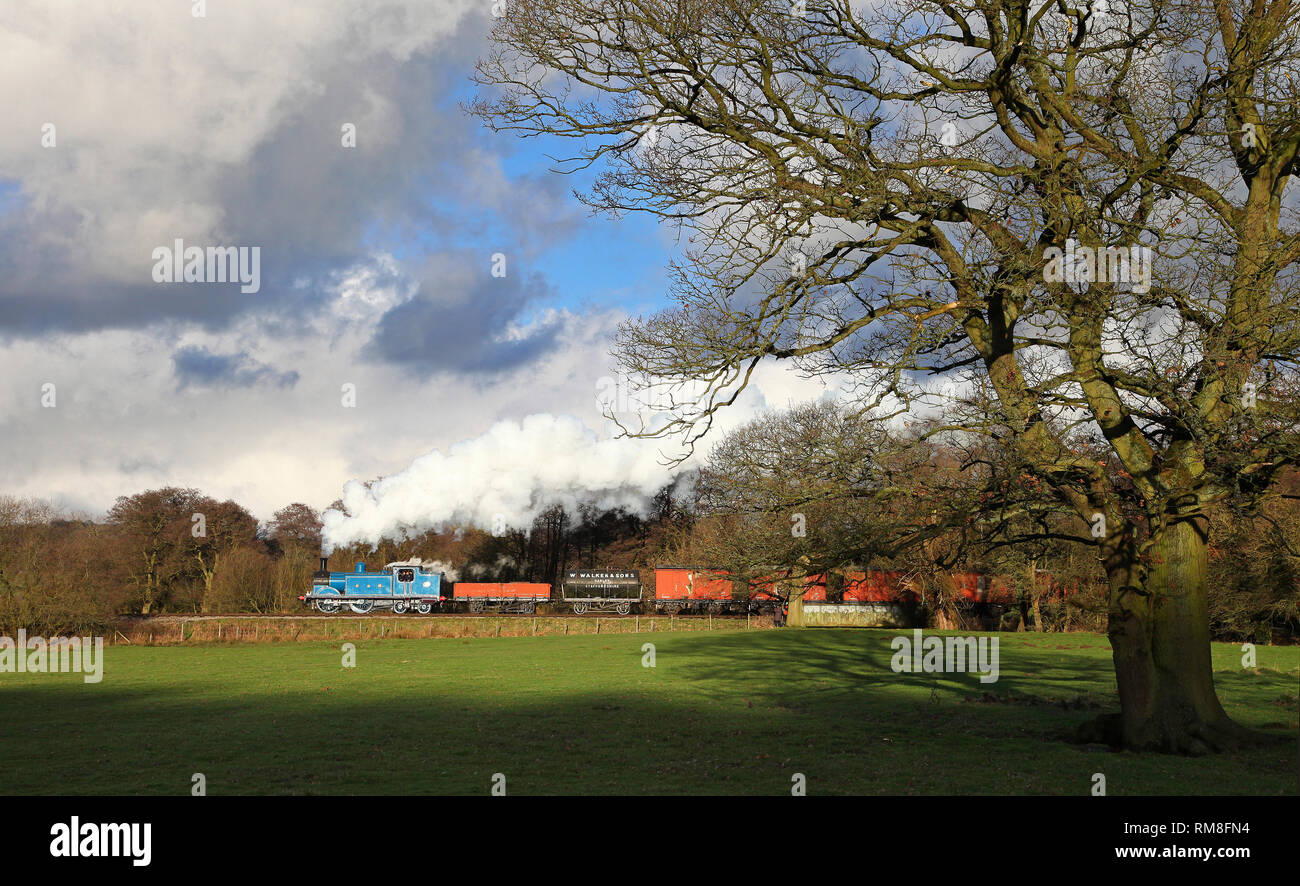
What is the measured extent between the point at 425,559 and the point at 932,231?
55.2 meters

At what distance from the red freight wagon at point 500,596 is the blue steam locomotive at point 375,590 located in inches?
93.8

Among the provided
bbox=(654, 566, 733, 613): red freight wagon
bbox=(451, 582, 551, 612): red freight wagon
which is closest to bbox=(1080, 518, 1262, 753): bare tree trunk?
bbox=(654, 566, 733, 613): red freight wagon

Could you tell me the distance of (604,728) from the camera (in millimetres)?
16016

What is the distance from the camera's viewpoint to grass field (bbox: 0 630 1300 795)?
1117 centimetres

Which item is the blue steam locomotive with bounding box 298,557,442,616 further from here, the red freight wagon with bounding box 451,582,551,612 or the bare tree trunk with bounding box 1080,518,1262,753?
the bare tree trunk with bounding box 1080,518,1262,753

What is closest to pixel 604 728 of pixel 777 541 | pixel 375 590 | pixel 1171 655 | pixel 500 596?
pixel 777 541

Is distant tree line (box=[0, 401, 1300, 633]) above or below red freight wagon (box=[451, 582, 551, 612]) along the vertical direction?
above

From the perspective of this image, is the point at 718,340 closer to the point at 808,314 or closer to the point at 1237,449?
the point at 808,314

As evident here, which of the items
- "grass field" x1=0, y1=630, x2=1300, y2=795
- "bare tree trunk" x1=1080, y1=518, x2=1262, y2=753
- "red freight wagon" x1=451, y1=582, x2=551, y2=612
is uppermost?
"bare tree trunk" x1=1080, y1=518, x2=1262, y2=753

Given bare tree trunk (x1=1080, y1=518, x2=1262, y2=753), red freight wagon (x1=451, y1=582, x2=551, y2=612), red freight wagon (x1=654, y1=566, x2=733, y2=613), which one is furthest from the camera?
red freight wagon (x1=451, y1=582, x2=551, y2=612)

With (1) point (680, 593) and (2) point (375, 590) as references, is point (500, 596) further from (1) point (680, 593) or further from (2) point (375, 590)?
(1) point (680, 593)

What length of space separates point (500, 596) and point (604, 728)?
43.9 metres

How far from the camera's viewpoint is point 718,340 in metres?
12.1

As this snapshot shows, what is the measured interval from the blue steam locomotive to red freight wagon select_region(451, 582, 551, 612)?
238 centimetres
